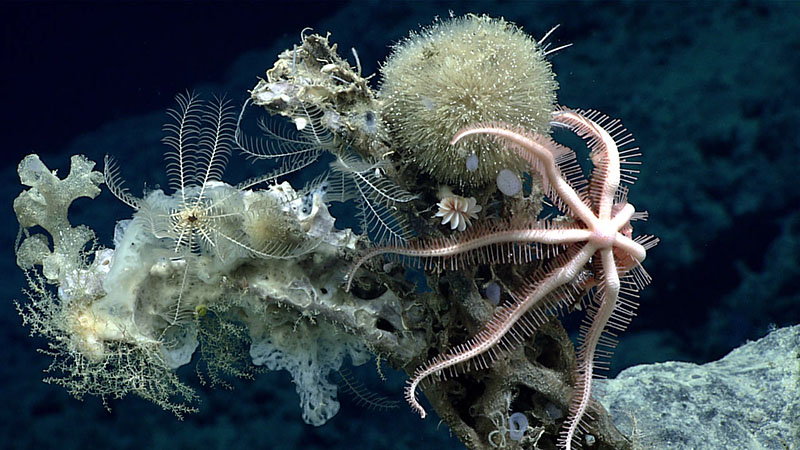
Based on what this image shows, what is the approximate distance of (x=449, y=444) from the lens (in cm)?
400

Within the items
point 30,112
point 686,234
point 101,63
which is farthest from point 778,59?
point 30,112

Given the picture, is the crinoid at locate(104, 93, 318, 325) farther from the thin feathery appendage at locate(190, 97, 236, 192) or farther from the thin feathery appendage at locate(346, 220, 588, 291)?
the thin feathery appendage at locate(346, 220, 588, 291)

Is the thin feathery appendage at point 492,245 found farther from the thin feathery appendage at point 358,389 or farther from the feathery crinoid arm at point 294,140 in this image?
the thin feathery appendage at point 358,389

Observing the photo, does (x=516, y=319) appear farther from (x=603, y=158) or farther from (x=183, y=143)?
(x=183, y=143)

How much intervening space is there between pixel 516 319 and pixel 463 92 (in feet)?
2.89

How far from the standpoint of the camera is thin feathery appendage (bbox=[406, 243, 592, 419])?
7.14 feet

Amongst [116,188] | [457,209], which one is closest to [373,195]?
[457,209]

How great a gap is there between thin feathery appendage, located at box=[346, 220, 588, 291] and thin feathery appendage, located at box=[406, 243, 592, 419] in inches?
3.1

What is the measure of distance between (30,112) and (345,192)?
3.02 m

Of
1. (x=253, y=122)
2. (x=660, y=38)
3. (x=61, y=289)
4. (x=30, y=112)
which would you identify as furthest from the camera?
(x=30, y=112)

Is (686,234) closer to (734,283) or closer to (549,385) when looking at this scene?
(734,283)

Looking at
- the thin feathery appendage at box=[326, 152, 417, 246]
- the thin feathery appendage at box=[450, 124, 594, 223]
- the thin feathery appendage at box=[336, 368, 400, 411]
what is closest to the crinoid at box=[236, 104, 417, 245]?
the thin feathery appendage at box=[326, 152, 417, 246]

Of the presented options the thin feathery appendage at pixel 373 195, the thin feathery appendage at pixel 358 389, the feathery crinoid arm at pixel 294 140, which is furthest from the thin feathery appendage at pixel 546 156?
the thin feathery appendage at pixel 358 389

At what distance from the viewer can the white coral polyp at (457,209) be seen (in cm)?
217
